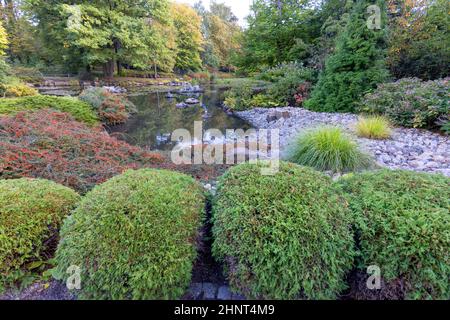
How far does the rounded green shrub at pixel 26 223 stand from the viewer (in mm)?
1391

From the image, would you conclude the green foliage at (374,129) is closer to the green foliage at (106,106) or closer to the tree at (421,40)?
the tree at (421,40)

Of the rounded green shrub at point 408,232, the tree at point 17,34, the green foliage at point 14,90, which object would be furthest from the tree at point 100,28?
the rounded green shrub at point 408,232

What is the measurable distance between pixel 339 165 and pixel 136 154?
2.89m

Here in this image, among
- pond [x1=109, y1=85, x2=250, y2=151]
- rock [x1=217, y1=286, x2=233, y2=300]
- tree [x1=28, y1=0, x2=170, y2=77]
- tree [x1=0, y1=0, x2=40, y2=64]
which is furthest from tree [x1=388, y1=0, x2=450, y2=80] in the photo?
tree [x1=0, y1=0, x2=40, y2=64]

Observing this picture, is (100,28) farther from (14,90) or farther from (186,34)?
(186,34)

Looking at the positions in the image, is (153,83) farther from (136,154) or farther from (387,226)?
(387,226)

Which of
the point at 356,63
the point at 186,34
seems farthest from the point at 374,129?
the point at 186,34

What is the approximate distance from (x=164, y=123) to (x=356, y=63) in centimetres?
553

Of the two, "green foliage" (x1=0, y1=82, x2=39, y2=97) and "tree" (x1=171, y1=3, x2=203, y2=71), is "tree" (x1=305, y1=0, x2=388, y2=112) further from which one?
"tree" (x1=171, y1=3, x2=203, y2=71)

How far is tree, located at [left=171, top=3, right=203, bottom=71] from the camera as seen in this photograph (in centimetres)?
2389

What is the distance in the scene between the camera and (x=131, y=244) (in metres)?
1.20

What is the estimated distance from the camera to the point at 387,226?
1.22 metres

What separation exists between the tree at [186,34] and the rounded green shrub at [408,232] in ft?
82.1

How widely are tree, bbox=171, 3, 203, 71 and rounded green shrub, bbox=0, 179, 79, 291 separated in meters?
24.4
